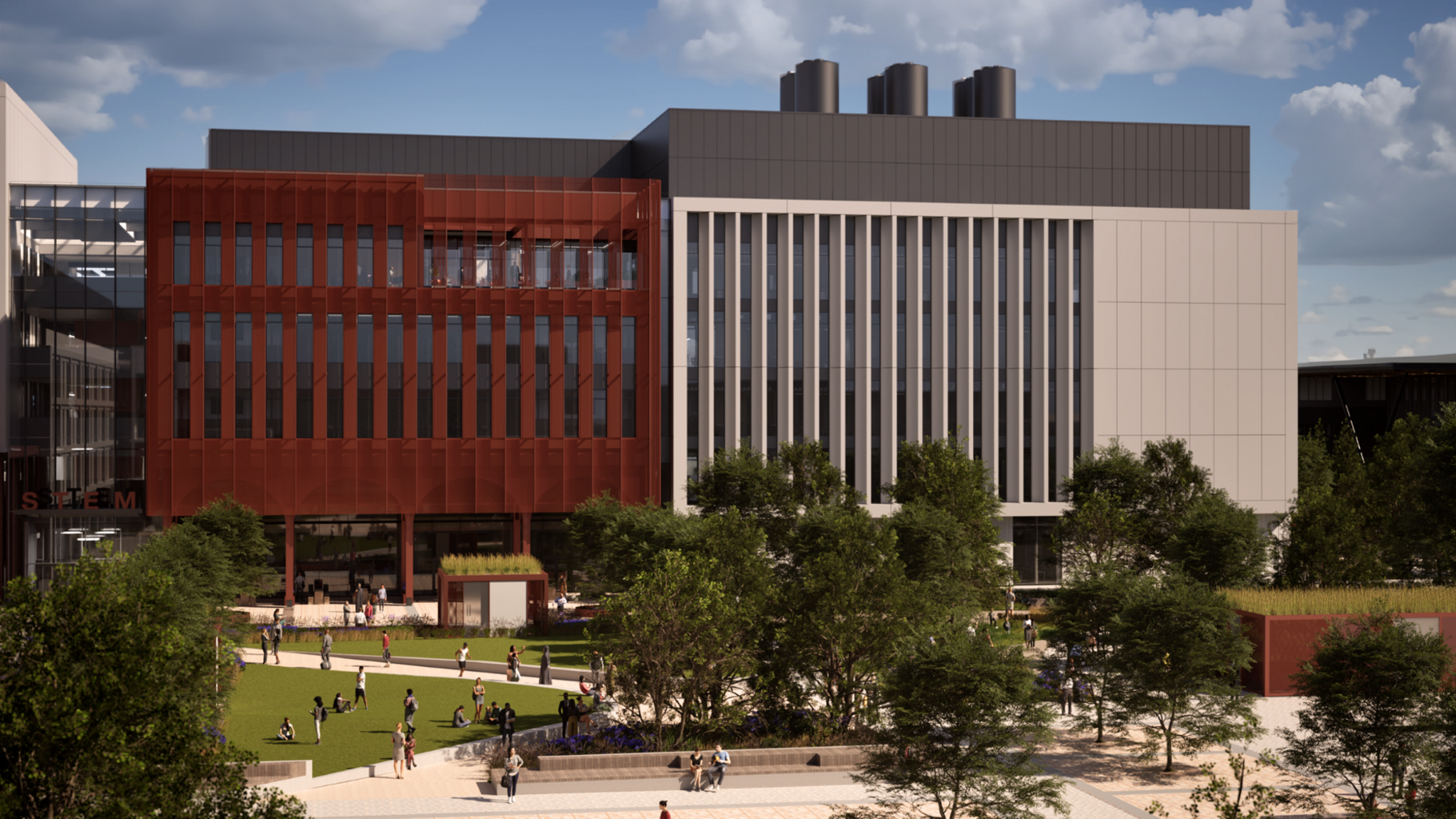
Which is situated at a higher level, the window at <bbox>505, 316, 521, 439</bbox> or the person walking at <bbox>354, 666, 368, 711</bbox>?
the window at <bbox>505, 316, 521, 439</bbox>

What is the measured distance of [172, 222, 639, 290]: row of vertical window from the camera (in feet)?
205

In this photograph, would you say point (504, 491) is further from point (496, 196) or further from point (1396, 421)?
point (1396, 421)

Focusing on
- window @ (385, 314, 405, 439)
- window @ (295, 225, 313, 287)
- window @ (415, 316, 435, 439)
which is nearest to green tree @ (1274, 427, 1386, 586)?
window @ (415, 316, 435, 439)

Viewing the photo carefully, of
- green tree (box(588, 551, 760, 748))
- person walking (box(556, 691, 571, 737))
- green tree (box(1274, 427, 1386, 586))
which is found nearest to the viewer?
green tree (box(588, 551, 760, 748))

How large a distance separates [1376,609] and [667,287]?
42193mm

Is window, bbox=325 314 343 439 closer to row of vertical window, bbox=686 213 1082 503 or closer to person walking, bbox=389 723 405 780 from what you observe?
row of vertical window, bbox=686 213 1082 503

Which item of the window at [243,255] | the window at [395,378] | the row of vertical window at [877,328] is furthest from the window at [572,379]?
the window at [243,255]

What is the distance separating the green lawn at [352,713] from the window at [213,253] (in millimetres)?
23222

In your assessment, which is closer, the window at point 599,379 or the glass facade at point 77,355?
the glass facade at point 77,355

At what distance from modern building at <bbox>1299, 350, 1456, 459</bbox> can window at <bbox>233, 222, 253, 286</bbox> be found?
7598cm

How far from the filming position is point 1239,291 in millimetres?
72500

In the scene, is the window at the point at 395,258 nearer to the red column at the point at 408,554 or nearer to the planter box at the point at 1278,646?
the red column at the point at 408,554

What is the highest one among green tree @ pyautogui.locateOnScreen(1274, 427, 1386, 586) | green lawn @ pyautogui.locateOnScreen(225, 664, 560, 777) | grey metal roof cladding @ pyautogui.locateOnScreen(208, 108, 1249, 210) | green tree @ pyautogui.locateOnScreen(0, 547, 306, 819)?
grey metal roof cladding @ pyautogui.locateOnScreen(208, 108, 1249, 210)

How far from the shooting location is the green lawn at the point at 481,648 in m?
48.4
